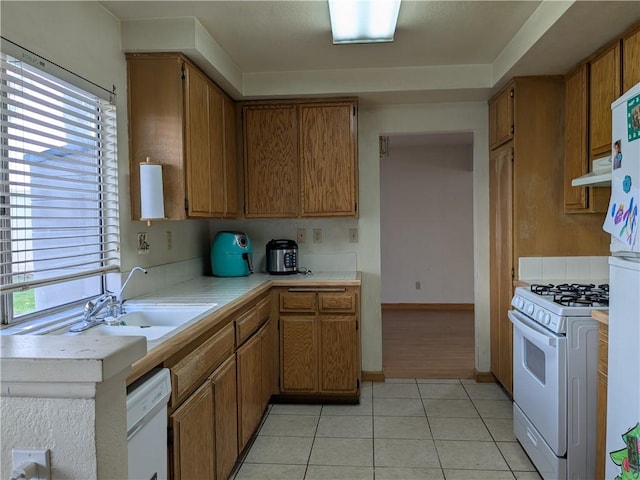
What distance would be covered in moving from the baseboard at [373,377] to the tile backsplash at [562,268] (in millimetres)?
1357

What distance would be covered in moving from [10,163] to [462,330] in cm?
470

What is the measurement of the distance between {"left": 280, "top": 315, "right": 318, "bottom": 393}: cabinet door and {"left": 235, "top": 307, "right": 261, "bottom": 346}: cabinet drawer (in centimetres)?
40

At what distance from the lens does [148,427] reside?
1316 mm

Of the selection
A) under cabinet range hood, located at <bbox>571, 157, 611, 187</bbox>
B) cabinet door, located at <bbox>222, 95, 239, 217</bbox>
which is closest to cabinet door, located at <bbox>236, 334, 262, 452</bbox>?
cabinet door, located at <bbox>222, 95, 239, 217</bbox>

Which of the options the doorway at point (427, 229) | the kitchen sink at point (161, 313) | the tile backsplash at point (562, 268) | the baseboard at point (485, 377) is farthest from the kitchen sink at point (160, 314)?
the doorway at point (427, 229)

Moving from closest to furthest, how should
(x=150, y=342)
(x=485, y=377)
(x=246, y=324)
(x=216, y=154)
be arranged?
(x=150, y=342) < (x=246, y=324) < (x=216, y=154) < (x=485, y=377)

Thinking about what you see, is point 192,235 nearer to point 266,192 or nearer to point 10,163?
point 266,192

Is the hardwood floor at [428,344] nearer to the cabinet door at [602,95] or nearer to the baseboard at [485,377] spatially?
the baseboard at [485,377]

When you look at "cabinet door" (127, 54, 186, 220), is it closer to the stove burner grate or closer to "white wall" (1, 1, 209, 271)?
"white wall" (1, 1, 209, 271)

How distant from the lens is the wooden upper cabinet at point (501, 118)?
9.86ft

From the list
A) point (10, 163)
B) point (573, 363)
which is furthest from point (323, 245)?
point (10, 163)

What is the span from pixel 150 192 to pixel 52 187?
0.53 m

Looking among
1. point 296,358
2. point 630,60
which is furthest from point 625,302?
point 296,358

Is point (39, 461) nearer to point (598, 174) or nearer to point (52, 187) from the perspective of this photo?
point (52, 187)
